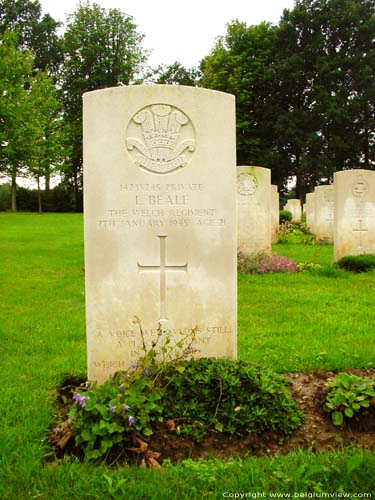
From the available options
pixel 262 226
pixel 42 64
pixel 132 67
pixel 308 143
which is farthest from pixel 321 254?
pixel 42 64

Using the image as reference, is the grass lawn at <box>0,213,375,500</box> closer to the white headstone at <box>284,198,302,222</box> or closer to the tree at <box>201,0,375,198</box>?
the white headstone at <box>284,198,302,222</box>

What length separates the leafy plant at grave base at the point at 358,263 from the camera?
941 centimetres

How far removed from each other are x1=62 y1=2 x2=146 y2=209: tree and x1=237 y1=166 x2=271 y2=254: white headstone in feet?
86.1

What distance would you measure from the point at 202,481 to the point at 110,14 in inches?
1535

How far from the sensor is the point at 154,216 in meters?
3.44

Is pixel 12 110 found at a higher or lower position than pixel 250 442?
higher

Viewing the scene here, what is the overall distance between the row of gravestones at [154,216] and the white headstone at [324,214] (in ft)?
40.6

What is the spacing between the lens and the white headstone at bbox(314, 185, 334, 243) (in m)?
15.2

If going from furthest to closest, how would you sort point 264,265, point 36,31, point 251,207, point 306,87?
point 36,31 < point 306,87 < point 251,207 < point 264,265

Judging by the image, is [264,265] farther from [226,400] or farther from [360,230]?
[226,400]

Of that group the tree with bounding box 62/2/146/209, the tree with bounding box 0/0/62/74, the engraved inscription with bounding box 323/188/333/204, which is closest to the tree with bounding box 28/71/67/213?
the tree with bounding box 62/2/146/209

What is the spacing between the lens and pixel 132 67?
36.4 m

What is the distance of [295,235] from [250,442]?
1542 cm

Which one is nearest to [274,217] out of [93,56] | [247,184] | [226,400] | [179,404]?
[247,184]
